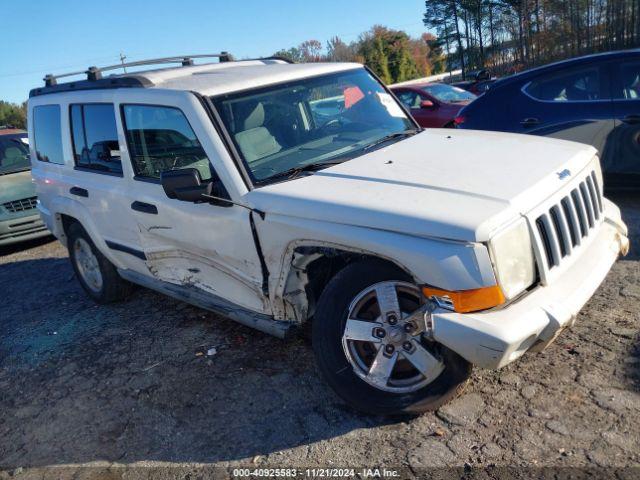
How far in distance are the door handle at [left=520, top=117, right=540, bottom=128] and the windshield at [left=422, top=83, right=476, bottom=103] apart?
221 inches

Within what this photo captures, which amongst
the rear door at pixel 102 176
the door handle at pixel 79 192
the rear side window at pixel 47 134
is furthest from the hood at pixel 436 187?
the rear side window at pixel 47 134

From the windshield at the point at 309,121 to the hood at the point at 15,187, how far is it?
611 cm

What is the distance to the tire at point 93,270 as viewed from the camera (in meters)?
5.35

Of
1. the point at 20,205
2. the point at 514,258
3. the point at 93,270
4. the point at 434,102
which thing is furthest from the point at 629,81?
the point at 20,205

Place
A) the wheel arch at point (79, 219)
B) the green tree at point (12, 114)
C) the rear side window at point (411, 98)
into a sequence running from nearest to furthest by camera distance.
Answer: the wheel arch at point (79, 219) < the rear side window at point (411, 98) < the green tree at point (12, 114)

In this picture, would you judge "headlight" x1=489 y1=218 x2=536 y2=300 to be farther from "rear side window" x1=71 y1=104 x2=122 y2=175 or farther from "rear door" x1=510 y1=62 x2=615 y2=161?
"rear door" x1=510 y1=62 x2=615 y2=161

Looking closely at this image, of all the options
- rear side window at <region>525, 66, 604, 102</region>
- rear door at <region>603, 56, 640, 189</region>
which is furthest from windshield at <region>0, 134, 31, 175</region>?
rear door at <region>603, 56, 640, 189</region>

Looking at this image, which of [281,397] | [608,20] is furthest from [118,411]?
[608,20]

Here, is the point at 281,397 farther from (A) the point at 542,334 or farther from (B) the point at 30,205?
(B) the point at 30,205

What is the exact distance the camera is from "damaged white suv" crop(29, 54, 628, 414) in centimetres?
273

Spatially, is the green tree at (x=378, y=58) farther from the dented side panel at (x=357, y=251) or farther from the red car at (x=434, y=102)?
the dented side panel at (x=357, y=251)

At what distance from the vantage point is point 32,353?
4824 millimetres

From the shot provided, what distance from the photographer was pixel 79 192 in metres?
4.97

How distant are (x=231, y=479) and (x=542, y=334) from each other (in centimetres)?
167
